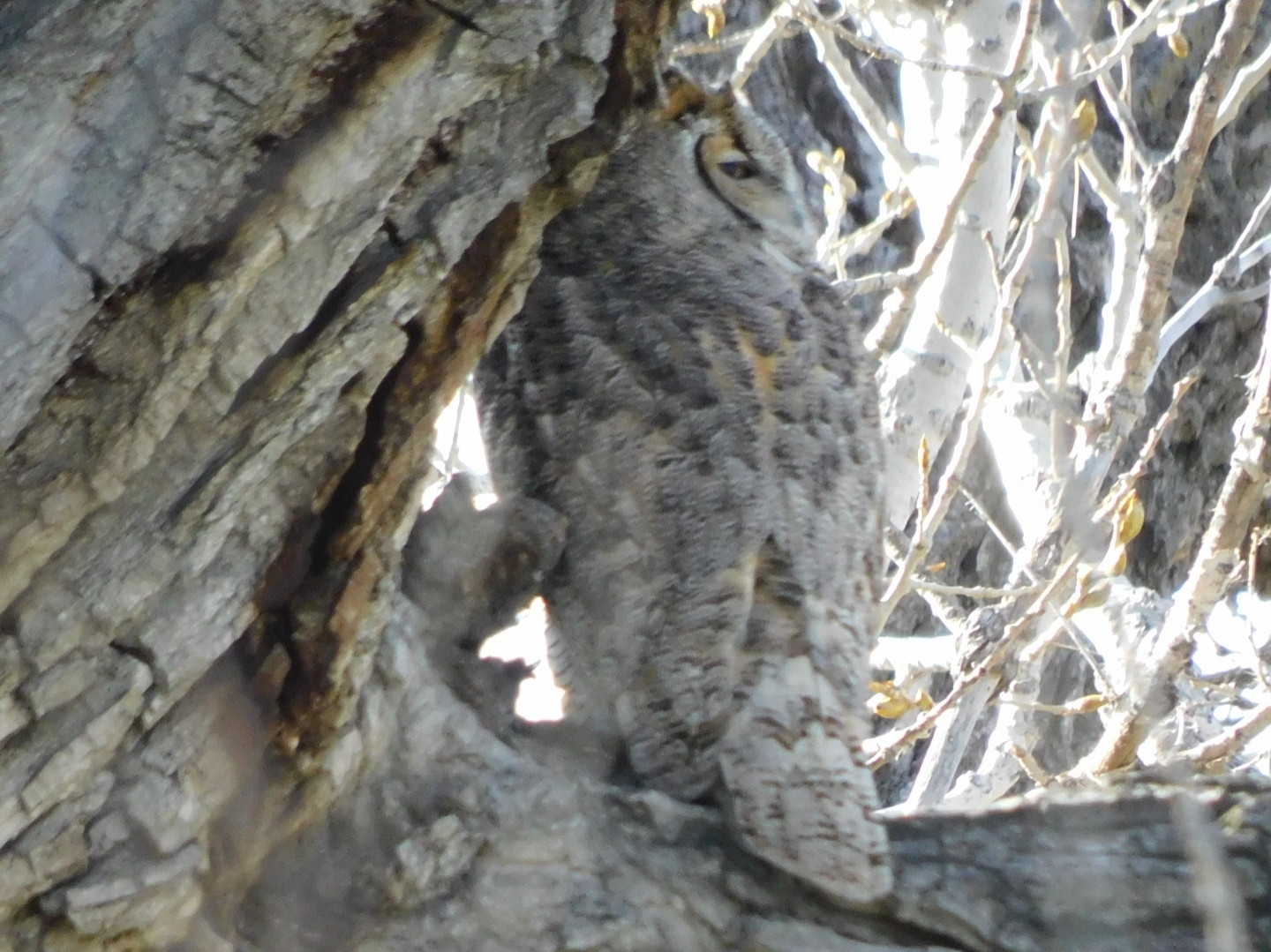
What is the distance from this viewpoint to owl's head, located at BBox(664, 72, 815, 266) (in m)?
2.27

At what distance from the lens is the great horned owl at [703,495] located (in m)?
1.58

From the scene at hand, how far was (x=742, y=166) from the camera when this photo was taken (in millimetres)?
2330

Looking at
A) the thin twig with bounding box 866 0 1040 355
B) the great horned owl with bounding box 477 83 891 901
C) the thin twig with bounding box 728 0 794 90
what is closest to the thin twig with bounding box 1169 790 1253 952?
the great horned owl with bounding box 477 83 891 901

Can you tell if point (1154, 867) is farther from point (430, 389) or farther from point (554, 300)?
point (554, 300)

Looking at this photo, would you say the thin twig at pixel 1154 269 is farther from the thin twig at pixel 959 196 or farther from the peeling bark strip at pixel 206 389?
the peeling bark strip at pixel 206 389

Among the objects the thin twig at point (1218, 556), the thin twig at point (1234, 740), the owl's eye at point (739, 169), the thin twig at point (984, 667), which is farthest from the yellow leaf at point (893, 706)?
the owl's eye at point (739, 169)

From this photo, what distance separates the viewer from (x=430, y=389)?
4.73 feet

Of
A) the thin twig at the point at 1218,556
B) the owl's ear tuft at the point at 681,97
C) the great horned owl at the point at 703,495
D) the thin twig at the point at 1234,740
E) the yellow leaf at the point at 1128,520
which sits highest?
the owl's ear tuft at the point at 681,97

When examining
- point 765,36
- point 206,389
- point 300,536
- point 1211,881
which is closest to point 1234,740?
point 765,36

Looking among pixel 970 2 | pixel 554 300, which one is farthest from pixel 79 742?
pixel 970 2

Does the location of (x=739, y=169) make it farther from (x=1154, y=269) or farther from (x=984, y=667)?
(x=1154, y=269)

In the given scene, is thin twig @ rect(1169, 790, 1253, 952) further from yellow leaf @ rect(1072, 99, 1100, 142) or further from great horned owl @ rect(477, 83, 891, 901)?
yellow leaf @ rect(1072, 99, 1100, 142)

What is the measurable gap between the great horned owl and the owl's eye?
131 millimetres

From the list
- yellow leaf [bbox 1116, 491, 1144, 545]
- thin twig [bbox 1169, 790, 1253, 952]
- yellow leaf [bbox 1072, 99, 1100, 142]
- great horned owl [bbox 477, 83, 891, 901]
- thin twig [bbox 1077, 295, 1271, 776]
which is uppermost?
great horned owl [bbox 477, 83, 891, 901]
